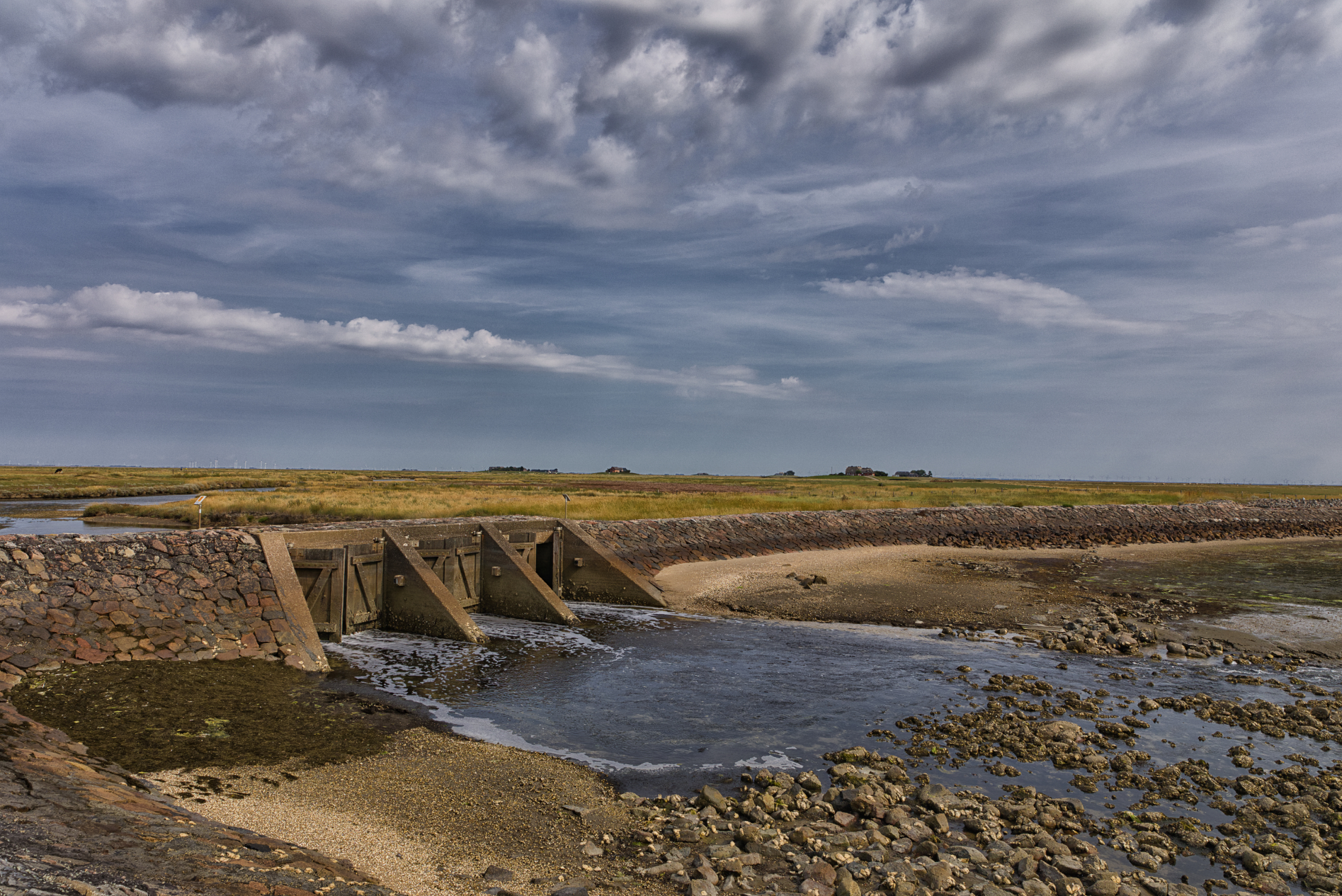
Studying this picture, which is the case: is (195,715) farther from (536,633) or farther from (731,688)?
(536,633)

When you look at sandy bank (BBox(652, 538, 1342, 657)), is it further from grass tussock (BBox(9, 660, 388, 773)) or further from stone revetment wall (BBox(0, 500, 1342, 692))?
grass tussock (BBox(9, 660, 388, 773))

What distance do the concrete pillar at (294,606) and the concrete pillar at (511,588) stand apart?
7163 mm

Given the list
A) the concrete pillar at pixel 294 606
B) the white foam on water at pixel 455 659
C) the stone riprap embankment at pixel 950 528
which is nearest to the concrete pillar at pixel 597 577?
the white foam on water at pixel 455 659

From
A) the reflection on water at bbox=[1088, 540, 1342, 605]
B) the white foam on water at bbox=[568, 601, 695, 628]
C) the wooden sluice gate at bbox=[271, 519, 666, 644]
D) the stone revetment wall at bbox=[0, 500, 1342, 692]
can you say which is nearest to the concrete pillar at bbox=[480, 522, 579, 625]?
the wooden sluice gate at bbox=[271, 519, 666, 644]

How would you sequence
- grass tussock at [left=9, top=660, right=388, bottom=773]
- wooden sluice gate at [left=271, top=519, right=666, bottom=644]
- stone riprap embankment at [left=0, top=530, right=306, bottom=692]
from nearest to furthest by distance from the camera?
grass tussock at [left=9, top=660, right=388, bottom=773]
stone riprap embankment at [left=0, top=530, right=306, bottom=692]
wooden sluice gate at [left=271, top=519, right=666, bottom=644]

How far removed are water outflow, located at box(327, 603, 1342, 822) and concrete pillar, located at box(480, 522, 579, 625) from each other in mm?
616

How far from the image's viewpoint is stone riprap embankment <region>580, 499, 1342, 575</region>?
125 ft

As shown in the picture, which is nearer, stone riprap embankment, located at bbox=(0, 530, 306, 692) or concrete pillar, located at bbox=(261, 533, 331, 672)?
stone riprap embankment, located at bbox=(0, 530, 306, 692)

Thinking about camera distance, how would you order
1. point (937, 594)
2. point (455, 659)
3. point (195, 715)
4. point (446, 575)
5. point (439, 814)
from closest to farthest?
point (439, 814) < point (195, 715) < point (455, 659) < point (446, 575) < point (937, 594)

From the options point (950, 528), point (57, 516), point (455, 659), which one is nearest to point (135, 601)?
point (455, 659)

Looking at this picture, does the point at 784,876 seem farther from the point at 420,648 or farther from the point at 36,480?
the point at 36,480

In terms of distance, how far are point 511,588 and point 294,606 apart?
832 centimetres

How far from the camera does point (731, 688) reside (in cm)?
1708

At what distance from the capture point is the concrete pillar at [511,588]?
2516cm
